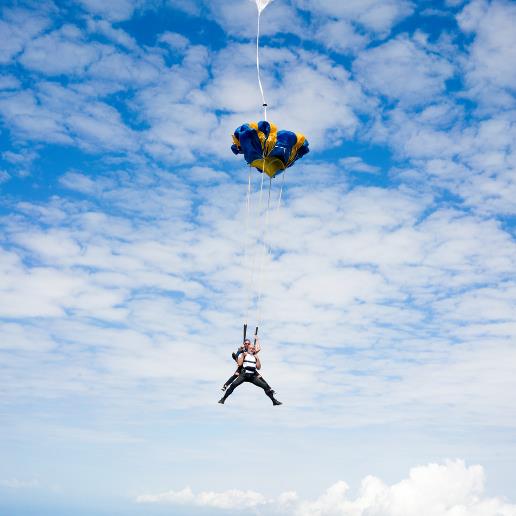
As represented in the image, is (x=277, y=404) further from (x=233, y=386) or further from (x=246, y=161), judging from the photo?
(x=246, y=161)

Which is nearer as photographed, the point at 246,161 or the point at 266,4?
the point at 266,4

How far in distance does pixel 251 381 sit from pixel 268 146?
26.9 ft

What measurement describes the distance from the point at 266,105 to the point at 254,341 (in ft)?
26.1

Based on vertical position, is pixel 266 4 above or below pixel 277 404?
above

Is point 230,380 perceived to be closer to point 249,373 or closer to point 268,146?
point 249,373

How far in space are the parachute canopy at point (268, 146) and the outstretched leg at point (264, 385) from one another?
24.3ft

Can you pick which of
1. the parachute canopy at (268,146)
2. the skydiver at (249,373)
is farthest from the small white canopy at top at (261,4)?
the skydiver at (249,373)

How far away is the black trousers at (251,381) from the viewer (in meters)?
18.5

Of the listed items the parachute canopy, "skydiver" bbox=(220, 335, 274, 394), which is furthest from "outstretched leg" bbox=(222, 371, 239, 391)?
the parachute canopy

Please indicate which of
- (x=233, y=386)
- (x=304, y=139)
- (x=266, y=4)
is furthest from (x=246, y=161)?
(x=233, y=386)

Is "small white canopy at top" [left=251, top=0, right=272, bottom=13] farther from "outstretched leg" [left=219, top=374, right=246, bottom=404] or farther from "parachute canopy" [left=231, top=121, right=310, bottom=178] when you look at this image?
"outstretched leg" [left=219, top=374, right=246, bottom=404]

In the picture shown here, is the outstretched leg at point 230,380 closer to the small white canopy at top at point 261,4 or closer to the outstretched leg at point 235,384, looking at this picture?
the outstretched leg at point 235,384

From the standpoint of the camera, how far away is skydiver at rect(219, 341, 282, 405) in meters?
18.4

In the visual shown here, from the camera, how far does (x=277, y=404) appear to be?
18.5m
